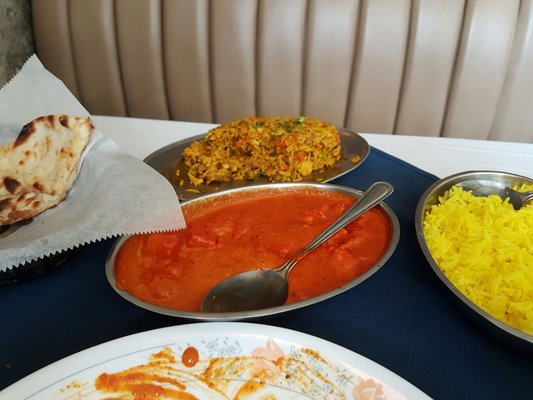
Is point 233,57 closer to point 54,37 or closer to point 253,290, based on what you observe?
point 54,37

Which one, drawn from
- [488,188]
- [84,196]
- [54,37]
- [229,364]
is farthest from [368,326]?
[54,37]

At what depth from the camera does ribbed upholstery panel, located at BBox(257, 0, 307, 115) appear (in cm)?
221

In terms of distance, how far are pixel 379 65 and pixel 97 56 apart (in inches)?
57.6

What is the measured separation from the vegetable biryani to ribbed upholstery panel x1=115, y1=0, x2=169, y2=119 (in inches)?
41.5

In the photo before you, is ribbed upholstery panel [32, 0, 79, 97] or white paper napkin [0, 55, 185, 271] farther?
ribbed upholstery panel [32, 0, 79, 97]

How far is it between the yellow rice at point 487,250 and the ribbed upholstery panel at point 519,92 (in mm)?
1311

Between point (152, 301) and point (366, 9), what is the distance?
1.81m

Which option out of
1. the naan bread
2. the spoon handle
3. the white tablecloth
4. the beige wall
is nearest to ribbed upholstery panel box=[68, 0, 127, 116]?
the beige wall

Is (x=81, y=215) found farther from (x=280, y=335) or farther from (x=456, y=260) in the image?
(x=456, y=260)

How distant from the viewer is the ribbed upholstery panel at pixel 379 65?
2.13 meters

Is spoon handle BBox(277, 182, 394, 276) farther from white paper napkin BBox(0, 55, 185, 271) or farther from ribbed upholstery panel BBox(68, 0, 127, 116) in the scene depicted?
ribbed upholstery panel BBox(68, 0, 127, 116)

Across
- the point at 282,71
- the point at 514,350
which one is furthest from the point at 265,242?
the point at 282,71

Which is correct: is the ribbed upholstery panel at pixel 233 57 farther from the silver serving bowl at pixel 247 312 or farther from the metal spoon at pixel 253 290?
the metal spoon at pixel 253 290

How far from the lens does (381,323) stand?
2.86 ft
